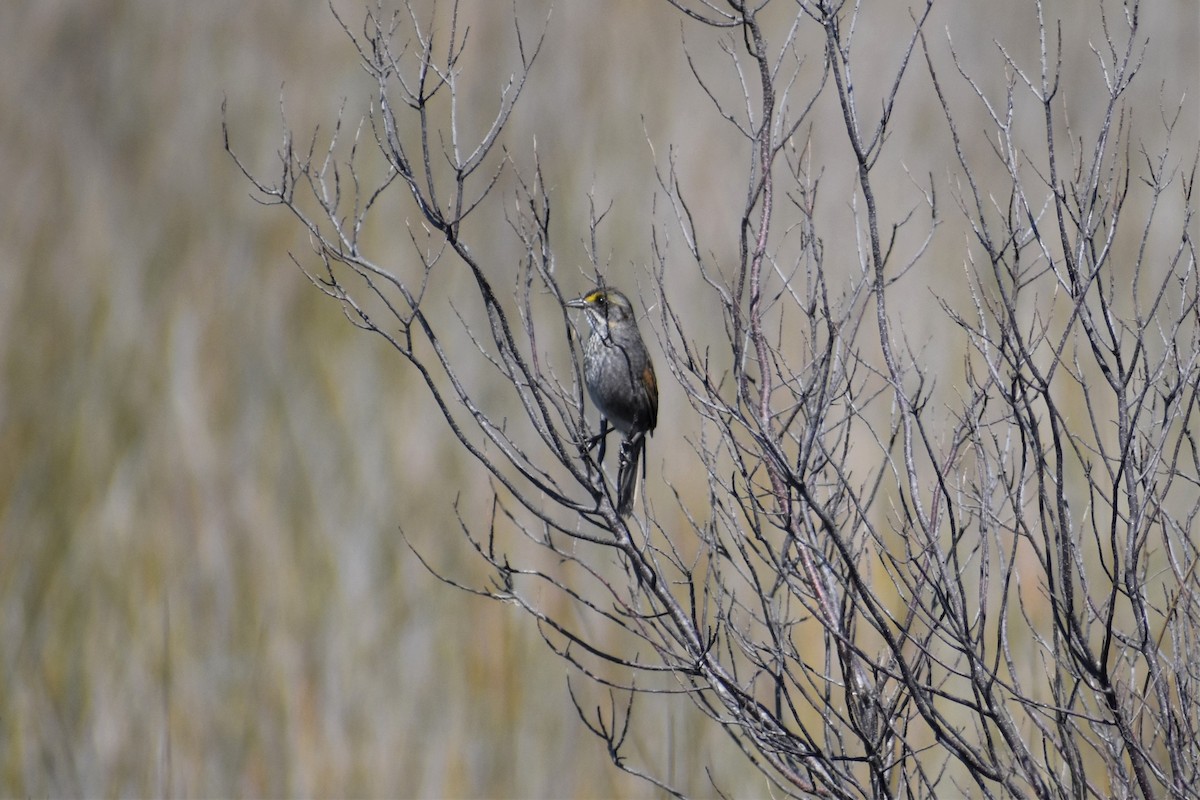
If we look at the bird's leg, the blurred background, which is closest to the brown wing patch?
the bird's leg

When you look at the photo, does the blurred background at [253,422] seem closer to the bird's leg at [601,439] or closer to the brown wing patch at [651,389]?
the brown wing patch at [651,389]

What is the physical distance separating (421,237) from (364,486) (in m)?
1.98

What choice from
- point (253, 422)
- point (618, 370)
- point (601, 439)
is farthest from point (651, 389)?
point (253, 422)

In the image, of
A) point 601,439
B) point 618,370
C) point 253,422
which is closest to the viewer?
point 601,439

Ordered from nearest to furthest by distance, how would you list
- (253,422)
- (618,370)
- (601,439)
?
(601,439) < (618,370) < (253,422)

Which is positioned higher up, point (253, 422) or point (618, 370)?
point (253, 422)

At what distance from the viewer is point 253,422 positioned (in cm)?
827

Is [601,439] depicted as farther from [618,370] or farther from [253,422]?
[253,422]

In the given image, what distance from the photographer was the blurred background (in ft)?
24.1

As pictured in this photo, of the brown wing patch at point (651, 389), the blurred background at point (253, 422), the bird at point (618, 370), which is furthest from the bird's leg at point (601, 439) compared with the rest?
the blurred background at point (253, 422)

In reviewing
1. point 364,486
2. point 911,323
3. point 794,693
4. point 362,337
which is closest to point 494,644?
point 364,486

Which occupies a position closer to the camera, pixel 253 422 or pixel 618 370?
pixel 618 370

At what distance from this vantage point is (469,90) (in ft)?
30.2

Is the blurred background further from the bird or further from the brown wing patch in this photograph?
the brown wing patch
